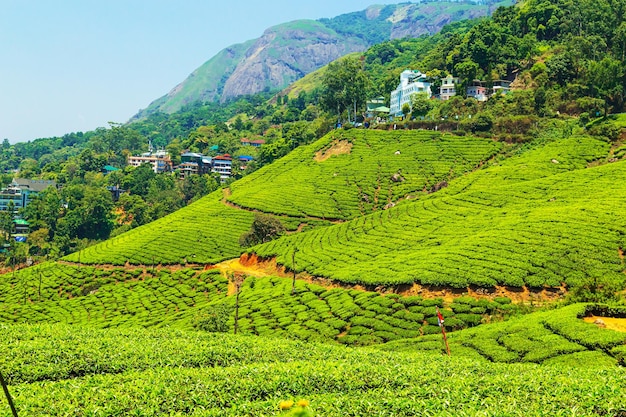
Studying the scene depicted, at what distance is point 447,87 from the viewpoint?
9738 centimetres

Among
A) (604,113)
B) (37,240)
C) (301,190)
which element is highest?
(604,113)

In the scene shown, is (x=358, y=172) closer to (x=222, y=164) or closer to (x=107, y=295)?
(x=107, y=295)

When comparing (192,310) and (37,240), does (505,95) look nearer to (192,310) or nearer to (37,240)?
(192,310)

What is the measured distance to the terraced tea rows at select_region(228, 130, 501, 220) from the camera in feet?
216

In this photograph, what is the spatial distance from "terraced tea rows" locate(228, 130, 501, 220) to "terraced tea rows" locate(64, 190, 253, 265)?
15.0 feet

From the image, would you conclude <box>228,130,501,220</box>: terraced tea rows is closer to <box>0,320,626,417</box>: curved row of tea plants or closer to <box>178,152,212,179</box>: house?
<box>0,320,626,417</box>: curved row of tea plants

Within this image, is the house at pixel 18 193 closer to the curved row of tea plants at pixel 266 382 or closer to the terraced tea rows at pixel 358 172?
the terraced tea rows at pixel 358 172

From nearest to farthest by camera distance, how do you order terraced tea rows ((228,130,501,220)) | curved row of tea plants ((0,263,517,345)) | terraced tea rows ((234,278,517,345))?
terraced tea rows ((234,278,517,345)) → curved row of tea plants ((0,263,517,345)) → terraced tea rows ((228,130,501,220))

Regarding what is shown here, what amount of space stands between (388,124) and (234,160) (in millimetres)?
57447

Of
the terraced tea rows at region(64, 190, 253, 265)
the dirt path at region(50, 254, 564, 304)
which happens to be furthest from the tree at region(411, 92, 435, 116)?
the dirt path at region(50, 254, 564, 304)

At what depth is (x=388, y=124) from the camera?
86.9 m

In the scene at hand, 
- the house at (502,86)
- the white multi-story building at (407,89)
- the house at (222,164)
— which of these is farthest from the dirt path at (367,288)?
the house at (222,164)

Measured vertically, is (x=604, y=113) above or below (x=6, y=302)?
above

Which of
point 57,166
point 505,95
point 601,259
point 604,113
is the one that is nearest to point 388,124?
point 505,95
